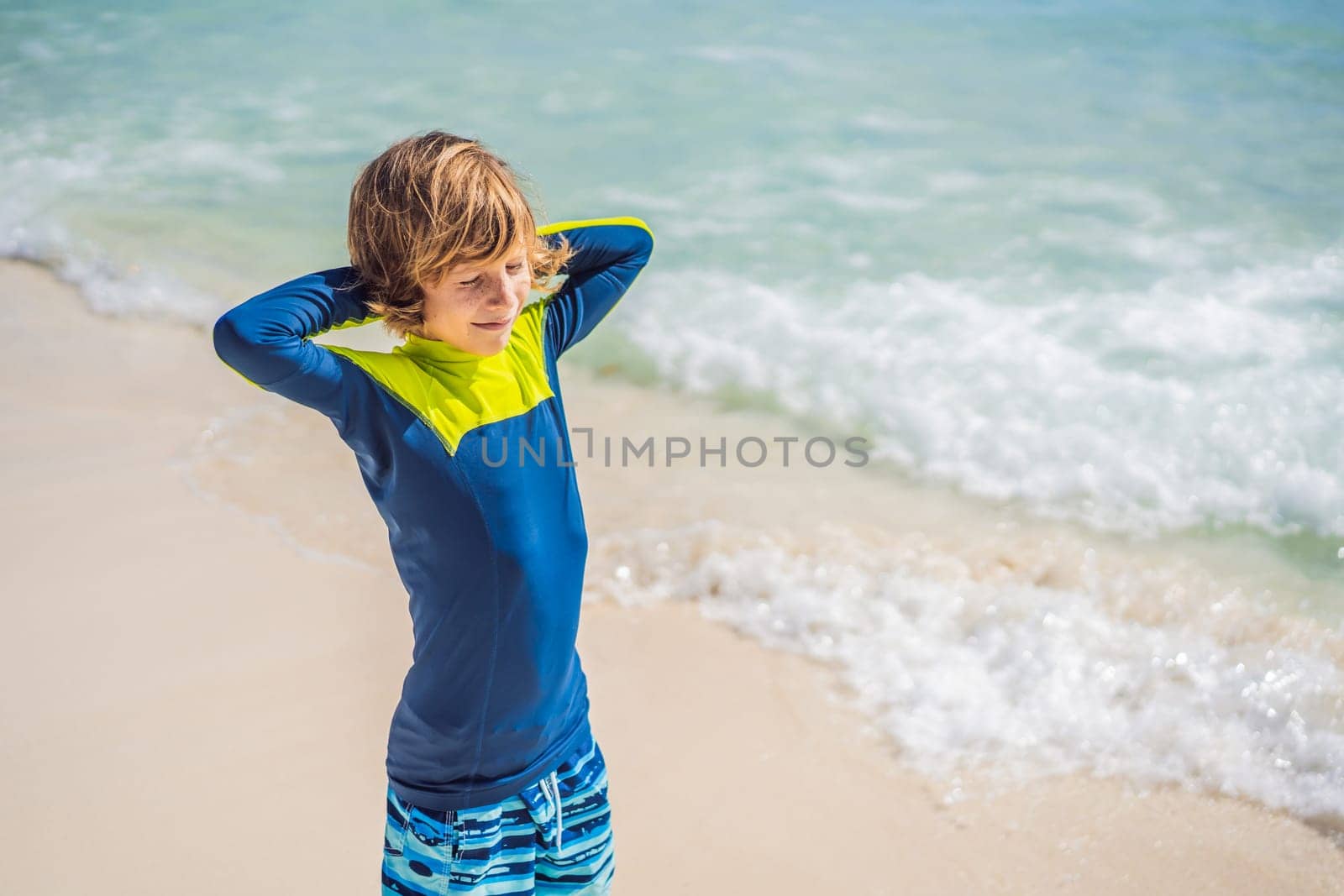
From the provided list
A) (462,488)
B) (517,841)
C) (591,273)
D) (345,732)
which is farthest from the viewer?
(345,732)

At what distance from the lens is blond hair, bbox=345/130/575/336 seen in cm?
154

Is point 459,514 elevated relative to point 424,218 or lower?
lower

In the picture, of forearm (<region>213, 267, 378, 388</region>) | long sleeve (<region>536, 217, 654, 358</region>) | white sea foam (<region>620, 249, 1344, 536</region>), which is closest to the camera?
forearm (<region>213, 267, 378, 388</region>)

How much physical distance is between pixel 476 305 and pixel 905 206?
5.77m

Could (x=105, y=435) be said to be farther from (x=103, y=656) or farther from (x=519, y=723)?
(x=519, y=723)

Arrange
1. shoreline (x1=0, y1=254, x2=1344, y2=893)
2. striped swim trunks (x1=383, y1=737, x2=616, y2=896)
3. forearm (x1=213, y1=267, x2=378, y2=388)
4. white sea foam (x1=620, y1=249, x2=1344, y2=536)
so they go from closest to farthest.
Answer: forearm (x1=213, y1=267, x2=378, y2=388), striped swim trunks (x1=383, y1=737, x2=616, y2=896), shoreline (x1=0, y1=254, x2=1344, y2=893), white sea foam (x1=620, y1=249, x2=1344, y2=536)

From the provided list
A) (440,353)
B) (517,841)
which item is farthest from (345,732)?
(440,353)

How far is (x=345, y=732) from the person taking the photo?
113 inches

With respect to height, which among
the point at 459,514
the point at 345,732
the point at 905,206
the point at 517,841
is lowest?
the point at 345,732

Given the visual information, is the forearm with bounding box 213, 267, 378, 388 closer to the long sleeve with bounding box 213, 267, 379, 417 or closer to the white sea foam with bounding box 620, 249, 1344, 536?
the long sleeve with bounding box 213, 267, 379, 417

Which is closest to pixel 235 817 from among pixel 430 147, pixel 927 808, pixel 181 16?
pixel 927 808

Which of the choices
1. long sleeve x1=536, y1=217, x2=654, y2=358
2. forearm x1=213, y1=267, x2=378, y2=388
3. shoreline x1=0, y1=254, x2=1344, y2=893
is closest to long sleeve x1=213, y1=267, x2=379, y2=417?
forearm x1=213, y1=267, x2=378, y2=388

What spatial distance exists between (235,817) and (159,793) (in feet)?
0.64

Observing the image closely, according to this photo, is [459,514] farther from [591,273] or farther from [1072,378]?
[1072,378]
